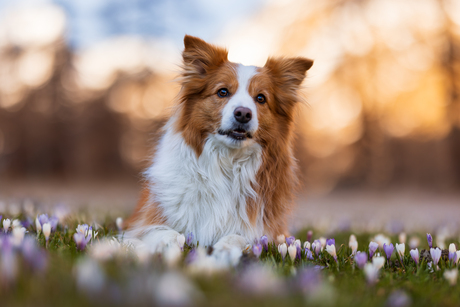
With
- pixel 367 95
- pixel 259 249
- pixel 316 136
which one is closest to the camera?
pixel 259 249

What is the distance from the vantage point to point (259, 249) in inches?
125

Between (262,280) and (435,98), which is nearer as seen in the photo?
(262,280)

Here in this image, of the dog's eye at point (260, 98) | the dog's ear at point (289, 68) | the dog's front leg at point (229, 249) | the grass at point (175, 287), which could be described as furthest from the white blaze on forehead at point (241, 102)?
the grass at point (175, 287)

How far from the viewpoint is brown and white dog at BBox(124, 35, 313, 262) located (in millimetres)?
4043

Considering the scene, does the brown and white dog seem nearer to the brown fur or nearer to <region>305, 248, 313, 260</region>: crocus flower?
the brown fur

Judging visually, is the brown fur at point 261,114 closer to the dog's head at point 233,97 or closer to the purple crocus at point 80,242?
the dog's head at point 233,97

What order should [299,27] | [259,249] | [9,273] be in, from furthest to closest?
[299,27], [259,249], [9,273]

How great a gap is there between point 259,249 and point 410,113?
63.6 ft

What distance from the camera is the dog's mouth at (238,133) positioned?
13.7 feet

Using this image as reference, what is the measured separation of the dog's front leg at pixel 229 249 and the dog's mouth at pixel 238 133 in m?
1.07

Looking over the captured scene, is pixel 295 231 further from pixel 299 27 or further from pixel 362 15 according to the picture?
pixel 362 15

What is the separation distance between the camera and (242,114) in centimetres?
405

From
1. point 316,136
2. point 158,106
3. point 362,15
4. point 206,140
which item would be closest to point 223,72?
point 206,140

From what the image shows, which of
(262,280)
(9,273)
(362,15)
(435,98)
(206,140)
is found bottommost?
(9,273)
